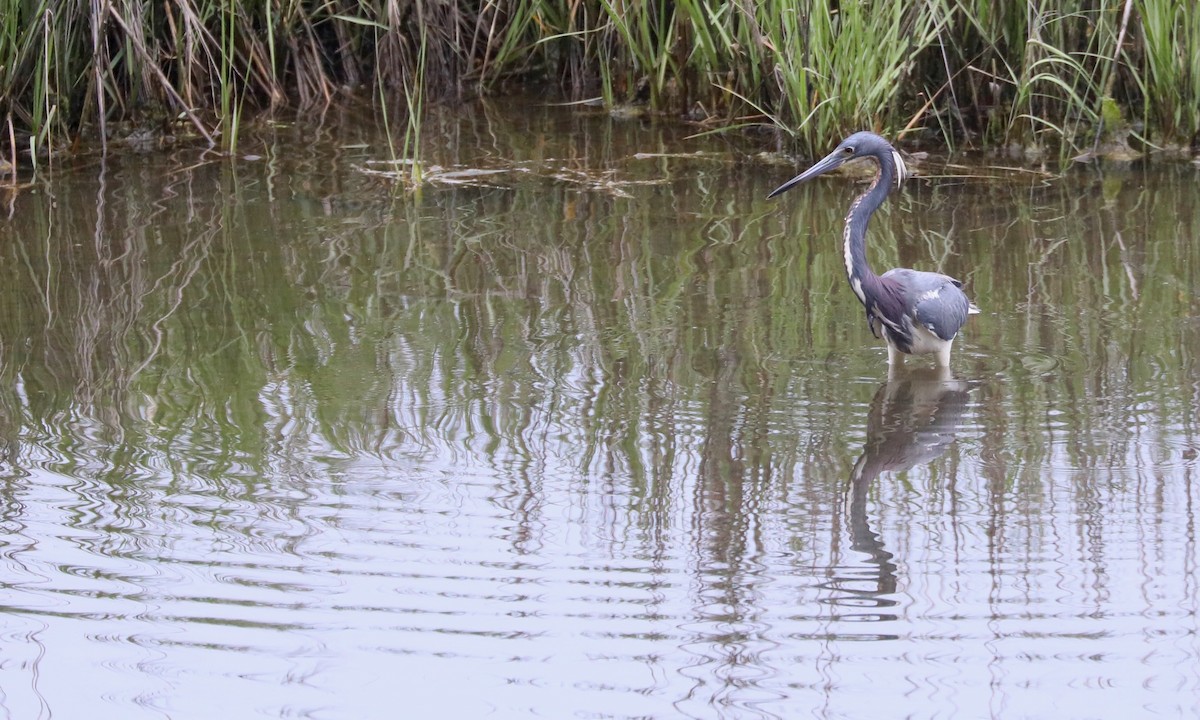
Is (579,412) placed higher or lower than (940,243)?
lower

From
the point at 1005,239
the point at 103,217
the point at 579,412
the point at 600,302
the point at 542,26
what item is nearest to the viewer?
the point at 579,412

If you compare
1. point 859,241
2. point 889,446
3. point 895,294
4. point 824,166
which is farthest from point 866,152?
point 889,446

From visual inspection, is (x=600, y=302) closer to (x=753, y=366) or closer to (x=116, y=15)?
(x=753, y=366)

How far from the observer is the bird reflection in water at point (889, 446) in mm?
3104

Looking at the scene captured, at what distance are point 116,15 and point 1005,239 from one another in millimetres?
3980

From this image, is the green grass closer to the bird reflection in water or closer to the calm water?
the calm water

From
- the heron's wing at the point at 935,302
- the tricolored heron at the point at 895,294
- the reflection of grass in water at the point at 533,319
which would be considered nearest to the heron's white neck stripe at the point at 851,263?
the tricolored heron at the point at 895,294

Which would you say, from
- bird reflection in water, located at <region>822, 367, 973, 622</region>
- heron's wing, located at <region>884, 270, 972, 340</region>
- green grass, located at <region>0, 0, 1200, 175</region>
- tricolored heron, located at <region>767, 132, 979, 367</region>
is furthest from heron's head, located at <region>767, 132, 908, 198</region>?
green grass, located at <region>0, 0, 1200, 175</region>

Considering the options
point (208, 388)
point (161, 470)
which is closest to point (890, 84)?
point (208, 388)

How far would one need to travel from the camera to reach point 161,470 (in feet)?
12.3

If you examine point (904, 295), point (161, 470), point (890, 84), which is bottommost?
point (161, 470)

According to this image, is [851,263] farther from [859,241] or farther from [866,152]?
[866,152]

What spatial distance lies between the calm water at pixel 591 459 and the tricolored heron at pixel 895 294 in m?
0.13

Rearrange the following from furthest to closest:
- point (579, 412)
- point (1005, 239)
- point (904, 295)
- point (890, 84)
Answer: point (890, 84), point (1005, 239), point (904, 295), point (579, 412)
